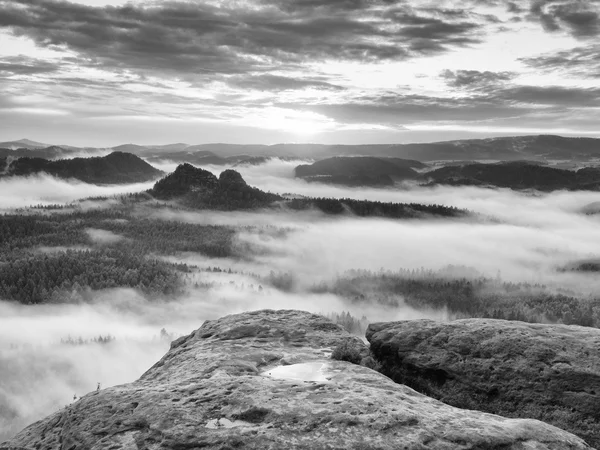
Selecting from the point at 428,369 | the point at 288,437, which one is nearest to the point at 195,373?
the point at 288,437

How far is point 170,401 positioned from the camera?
61.7 ft

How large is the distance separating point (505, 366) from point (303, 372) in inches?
453

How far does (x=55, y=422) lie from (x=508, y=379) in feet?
74.1

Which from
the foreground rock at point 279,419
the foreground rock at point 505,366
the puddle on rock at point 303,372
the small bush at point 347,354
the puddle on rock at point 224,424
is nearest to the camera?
the foreground rock at point 279,419

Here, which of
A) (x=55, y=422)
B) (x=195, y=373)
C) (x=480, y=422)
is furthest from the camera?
(x=195, y=373)

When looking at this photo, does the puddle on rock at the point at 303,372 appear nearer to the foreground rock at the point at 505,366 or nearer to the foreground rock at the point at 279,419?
the foreground rock at the point at 279,419

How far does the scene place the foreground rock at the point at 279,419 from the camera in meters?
16.1

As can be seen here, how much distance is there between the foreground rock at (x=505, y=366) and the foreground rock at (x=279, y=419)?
232 inches

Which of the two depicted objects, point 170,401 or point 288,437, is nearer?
point 288,437

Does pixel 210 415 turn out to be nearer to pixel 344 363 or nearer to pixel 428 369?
pixel 344 363

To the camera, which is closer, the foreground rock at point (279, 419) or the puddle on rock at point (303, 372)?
the foreground rock at point (279, 419)

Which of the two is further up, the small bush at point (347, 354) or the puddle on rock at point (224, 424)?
the puddle on rock at point (224, 424)

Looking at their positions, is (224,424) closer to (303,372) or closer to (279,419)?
(279,419)

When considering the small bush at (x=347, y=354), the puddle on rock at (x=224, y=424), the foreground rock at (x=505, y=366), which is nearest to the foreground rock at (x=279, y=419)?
the puddle on rock at (x=224, y=424)
